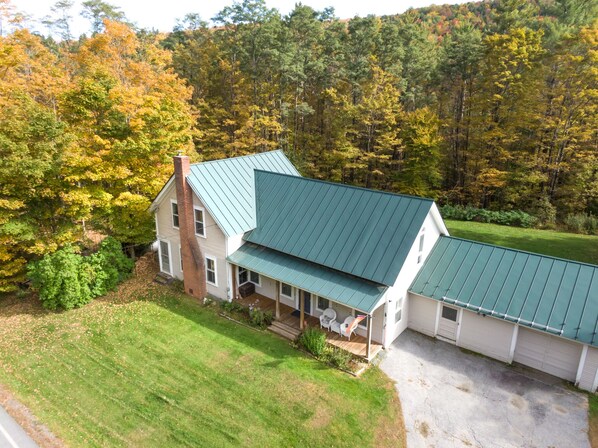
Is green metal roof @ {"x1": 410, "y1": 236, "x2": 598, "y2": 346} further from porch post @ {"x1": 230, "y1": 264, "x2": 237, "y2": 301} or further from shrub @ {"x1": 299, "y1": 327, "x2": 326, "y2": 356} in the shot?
porch post @ {"x1": 230, "y1": 264, "x2": 237, "y2": 301}

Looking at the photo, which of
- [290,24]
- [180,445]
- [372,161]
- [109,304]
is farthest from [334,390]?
[290,24]

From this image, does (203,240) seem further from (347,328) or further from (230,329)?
(347,328)

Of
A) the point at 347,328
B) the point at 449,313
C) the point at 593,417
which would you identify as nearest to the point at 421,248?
the point at 449,313

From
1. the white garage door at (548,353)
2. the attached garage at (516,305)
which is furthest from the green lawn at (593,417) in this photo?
the white garage door at (548,353)

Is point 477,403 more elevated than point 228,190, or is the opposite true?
point 228,190

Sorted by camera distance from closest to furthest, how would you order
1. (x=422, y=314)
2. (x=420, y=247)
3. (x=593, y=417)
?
(x=593, y=417)
(x=420, y=247)
(x=422, y=314)

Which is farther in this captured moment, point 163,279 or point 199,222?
point 163,279

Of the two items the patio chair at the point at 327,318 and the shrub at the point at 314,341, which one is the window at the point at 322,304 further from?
the shrub at the point at 314,341

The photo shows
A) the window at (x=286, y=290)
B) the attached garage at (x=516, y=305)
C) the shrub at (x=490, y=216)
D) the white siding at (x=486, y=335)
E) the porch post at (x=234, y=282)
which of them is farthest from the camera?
the shrub at (x=490, y=216)

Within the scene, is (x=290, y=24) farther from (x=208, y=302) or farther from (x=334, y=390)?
(x=334, y=390)
